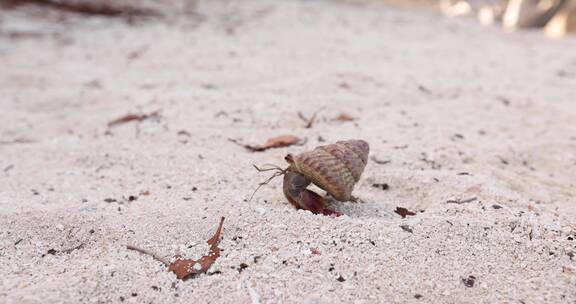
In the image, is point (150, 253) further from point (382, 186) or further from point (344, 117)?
point (344, 117)

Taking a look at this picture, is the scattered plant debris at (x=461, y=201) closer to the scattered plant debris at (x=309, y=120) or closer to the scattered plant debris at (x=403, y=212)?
the scattered plant debris at (x=403, y=212)

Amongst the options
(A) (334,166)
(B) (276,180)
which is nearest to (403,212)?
(A) (334,166)

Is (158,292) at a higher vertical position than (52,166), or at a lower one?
higher

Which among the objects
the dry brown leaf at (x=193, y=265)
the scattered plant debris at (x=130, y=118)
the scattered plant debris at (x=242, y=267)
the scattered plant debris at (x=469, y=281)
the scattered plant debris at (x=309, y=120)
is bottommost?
the scattered plant debris at (x=130, y=118)

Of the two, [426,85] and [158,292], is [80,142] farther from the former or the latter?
[426,85]

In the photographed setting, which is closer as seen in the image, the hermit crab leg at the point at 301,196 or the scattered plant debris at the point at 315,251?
the scattered plant debris at the point at 315,251

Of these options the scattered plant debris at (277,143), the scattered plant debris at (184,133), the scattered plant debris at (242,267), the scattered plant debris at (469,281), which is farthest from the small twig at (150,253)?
the scattered plant debris at (184,133)

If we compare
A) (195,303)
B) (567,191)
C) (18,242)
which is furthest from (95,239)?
(567,191)
